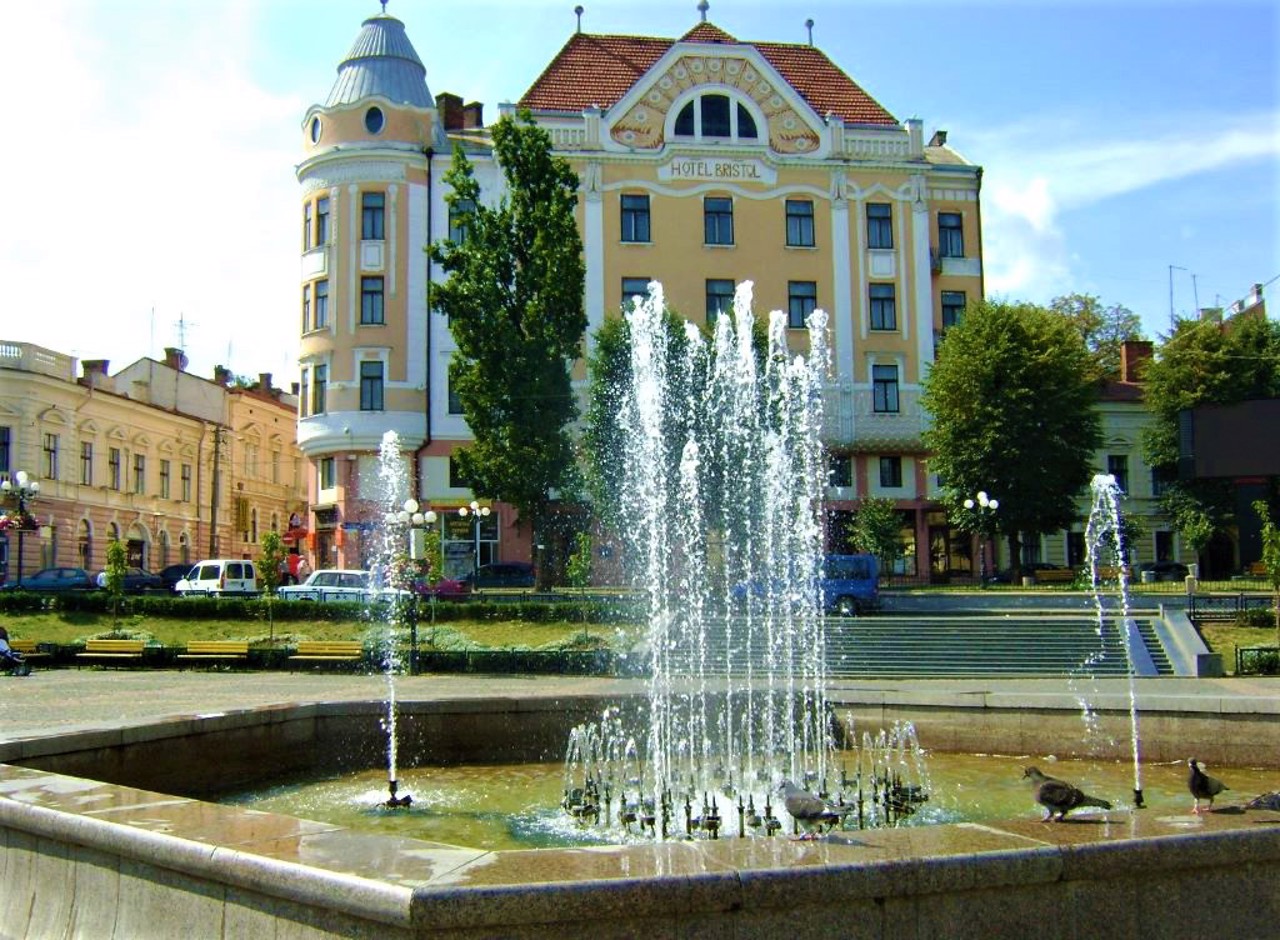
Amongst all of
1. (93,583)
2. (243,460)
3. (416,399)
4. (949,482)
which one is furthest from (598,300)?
(243,460)

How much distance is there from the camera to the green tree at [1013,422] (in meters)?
37.4

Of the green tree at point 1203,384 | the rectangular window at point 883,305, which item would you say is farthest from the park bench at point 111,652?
the green tree at point 1203,384

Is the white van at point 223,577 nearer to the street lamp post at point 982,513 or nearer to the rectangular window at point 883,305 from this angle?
the street lamp post at point 982,513

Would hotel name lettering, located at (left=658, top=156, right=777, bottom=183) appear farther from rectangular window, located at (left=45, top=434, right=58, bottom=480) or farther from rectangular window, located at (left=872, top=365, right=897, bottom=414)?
rectangular window, located at (left=45, top=434, right=58, bottom=480)

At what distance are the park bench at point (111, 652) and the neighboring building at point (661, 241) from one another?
14.2m

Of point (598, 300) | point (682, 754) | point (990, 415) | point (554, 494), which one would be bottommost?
point (682, 754)

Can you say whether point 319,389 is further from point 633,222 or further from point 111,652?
point 111,652

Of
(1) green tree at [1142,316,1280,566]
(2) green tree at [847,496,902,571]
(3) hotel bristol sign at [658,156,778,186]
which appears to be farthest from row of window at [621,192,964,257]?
(2) green tree at [847,496,902,571]

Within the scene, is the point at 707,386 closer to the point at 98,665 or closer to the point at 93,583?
the point at 98,665

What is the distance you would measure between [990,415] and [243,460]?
36.5 metres

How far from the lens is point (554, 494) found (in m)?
37.0

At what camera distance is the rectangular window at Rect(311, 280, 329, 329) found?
4041cm

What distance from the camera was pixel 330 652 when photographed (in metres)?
23.1

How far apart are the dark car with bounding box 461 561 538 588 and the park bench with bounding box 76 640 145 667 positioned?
47.3ft
